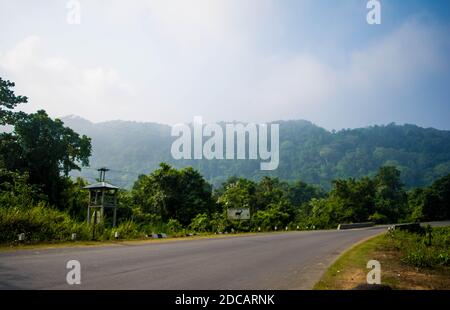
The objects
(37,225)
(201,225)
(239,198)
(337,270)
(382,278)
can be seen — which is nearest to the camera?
(382,278)

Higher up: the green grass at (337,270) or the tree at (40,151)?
the tree at (40,151)

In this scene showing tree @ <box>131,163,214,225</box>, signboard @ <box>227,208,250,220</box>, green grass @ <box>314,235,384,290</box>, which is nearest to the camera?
green grass @ <box>314,235,384,290</box>

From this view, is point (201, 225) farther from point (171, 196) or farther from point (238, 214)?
point (171, 196)

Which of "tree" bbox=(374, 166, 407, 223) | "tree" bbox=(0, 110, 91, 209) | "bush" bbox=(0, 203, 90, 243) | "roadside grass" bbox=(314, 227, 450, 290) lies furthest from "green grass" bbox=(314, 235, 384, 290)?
"tree" bbox=(374, 166, 407, 223)

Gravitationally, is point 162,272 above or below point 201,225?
above

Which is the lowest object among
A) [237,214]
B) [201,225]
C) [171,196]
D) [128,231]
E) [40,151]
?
[201,225]

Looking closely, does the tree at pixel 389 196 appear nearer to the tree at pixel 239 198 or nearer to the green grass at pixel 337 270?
the tree at pixel 239 198

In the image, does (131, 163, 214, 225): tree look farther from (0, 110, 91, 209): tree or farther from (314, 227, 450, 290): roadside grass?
(314, 227, 450, 290): roadside grass

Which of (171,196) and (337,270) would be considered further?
(171,196)

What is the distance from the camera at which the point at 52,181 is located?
33125 millimetres

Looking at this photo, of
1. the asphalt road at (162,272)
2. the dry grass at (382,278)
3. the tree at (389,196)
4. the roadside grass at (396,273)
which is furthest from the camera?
the tree at (389,196)

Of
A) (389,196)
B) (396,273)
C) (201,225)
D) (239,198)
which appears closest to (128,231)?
(201,225)

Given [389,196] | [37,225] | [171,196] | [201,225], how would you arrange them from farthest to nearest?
[389,196] < [171,196] < [201,225] < [37,225]

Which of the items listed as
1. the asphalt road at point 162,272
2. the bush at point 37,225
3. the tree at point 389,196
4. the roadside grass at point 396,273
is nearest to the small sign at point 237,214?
the bush at point 37,225
